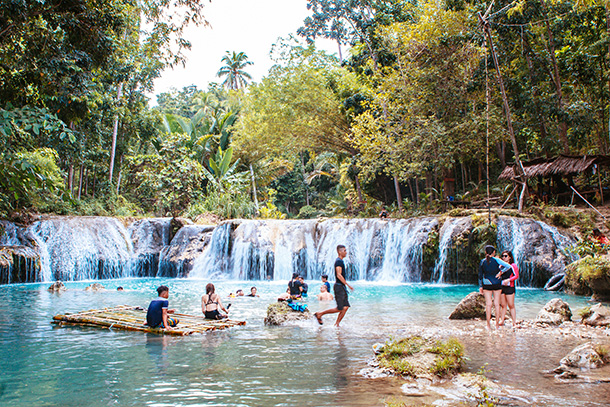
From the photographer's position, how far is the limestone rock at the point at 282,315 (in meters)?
9.09

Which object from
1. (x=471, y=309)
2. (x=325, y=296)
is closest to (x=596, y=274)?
(x=471, y=309)

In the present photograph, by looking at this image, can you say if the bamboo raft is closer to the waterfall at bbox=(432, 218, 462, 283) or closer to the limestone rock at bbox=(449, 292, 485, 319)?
the limestone rock at bbox=(449, 292, 485, 319)

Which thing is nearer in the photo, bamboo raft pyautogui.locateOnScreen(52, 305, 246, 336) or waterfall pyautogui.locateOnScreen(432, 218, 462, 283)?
bamboo raft pyautogui.locateOnScreen(52, 305, 246, 336)

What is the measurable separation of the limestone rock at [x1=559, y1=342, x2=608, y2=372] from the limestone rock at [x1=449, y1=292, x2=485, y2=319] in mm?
3553

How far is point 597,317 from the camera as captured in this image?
826cm

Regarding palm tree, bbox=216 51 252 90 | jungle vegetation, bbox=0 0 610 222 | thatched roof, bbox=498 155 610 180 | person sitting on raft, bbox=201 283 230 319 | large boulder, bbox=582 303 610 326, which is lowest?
large boulder, bbox=582 303 610 326

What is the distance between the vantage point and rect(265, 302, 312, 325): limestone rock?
358 inches

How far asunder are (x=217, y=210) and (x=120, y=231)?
575cm

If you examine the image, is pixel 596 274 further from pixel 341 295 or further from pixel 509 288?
pixel 341 295

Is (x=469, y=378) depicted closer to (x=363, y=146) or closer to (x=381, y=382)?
(x=381, y=382)

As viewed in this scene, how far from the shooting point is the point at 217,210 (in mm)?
26516

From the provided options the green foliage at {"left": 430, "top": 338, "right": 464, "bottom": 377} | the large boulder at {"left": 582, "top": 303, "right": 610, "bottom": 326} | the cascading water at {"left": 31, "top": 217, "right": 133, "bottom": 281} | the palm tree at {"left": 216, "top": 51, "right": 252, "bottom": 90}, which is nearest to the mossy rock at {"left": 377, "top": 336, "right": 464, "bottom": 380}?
the green foliage at {"left": 430, "top": 338, "right": 464, "bottom": 377}

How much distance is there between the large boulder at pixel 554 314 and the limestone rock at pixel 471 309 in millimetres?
981

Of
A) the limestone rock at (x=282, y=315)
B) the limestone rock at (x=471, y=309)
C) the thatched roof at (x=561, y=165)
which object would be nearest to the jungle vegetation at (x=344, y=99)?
the thatched roof at (x=561, y=165)
